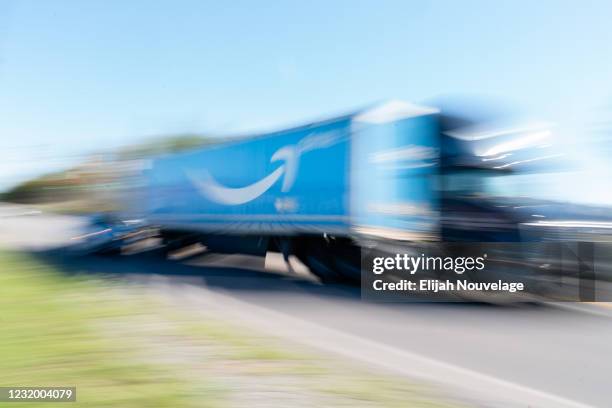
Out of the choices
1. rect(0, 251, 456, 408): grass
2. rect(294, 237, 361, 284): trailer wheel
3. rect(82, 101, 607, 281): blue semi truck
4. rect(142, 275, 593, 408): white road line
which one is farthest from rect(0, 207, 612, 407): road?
rect(82, 101, 607, 281): blue semi truck

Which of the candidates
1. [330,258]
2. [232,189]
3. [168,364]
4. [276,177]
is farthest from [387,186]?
[168,364]

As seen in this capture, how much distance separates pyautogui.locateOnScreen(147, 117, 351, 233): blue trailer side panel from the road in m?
1.40

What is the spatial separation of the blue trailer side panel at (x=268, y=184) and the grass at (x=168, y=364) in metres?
3.88

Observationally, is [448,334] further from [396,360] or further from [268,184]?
[268,184]

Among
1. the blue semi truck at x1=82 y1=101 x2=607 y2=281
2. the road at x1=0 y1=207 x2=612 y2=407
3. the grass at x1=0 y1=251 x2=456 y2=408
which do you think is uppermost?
the blue semi truck at x1=82 y1=101 x2=607 y2=281

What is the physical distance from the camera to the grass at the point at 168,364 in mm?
3621

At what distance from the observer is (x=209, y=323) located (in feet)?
19.9

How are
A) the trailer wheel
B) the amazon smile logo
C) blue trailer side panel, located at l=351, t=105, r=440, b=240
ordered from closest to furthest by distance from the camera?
blue trailer side panel, located at l=351, t=105, r=440, b=240, the trailer wheel, the amazon smile logo

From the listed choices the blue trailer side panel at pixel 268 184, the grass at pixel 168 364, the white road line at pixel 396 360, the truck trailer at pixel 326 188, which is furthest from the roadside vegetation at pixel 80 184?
the grass at pixel 168 364

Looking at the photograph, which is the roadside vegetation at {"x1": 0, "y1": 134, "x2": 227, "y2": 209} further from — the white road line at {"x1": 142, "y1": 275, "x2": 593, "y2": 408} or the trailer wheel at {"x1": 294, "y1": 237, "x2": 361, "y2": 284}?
the white road line at {"x1": 142, "y1": 275, "x2": 593, "y2": 408}

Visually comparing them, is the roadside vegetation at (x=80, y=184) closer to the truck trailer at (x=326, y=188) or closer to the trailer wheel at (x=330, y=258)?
the truck trailer at (x=326, y=188)

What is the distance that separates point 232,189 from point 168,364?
26.4ft

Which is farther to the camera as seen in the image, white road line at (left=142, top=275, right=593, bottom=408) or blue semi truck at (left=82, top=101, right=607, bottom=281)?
blue semi truck at (left=82, top=101, right=607, bottom=281)

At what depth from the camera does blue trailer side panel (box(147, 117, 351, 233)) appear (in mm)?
9352
